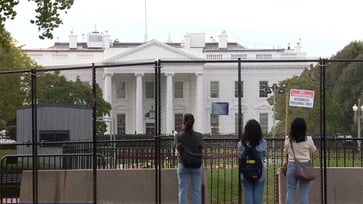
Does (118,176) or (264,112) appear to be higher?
(264,112)

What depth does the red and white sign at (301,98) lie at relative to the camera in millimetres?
15688

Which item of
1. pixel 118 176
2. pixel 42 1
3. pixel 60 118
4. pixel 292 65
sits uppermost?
pixel 42 1

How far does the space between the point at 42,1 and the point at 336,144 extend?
7.65 m

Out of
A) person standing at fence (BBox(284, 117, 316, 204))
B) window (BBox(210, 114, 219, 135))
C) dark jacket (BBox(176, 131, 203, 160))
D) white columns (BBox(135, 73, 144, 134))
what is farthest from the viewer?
white columns (BBox(135, 73, 144, 134))

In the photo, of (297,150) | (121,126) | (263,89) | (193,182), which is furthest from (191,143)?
(121,126)

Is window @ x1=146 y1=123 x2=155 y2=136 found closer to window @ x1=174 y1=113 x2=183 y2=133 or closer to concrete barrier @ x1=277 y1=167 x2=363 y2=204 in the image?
window @ x1=174 y1=113 x2=183 y2=133

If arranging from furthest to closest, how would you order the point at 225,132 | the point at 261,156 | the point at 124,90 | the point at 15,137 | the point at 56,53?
1. the point at 56,53
2. the point at 124,90
3. the point at 15,137
4. the point at 225,132
5. the point at 261,156

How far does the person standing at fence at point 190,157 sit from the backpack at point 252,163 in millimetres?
1077

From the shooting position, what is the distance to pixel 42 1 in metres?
18.7

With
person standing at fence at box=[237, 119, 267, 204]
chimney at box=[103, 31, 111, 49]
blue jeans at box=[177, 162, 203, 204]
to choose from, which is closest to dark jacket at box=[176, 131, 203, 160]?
blue jeans at box=[177, 162, 203, 204]

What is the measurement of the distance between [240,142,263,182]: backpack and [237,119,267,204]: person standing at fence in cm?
3

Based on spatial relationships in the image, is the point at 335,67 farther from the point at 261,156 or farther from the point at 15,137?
the point at 261,156

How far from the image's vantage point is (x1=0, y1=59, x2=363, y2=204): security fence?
1622 centimetres

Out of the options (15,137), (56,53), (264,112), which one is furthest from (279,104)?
(56,53)
